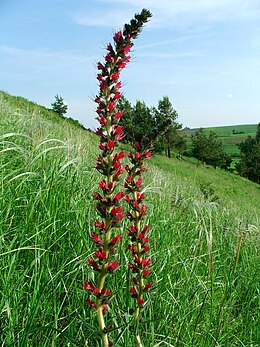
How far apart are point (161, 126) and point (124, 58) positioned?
0.30 metres

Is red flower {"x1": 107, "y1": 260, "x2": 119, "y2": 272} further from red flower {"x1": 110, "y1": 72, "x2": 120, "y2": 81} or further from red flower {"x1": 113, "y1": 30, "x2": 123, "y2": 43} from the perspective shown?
red flower {"x1": 113, "y1": 30, "x2": 123, "y2": 43}

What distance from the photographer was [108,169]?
60.3 inches

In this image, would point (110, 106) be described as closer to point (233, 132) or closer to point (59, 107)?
point (59, 107)

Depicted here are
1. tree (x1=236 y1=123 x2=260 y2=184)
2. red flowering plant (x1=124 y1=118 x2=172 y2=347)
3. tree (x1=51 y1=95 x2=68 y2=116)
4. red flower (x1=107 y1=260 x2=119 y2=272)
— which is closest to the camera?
red flower (x1=107 y1=260 x2=119 y2=272)

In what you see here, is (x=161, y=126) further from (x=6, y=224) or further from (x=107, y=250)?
(x=6, y=224)

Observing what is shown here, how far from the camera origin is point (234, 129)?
178 metres

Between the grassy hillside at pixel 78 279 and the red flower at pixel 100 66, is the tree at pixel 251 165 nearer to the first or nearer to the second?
the grassy hillside at pixel 78 279

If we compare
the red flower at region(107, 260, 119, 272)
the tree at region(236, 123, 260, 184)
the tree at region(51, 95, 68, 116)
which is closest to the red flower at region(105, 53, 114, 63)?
the red flower at region(107, 260, 119, 272)

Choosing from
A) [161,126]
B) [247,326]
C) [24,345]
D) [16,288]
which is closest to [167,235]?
[247,326]

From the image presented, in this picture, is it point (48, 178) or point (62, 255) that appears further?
point (48, 178)

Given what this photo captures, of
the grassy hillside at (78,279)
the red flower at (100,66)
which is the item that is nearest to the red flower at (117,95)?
the red flower at (100,66)

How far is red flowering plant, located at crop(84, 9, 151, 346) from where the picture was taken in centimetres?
150

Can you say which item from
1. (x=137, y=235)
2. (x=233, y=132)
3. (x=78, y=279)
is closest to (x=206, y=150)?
(x=78, y=279)

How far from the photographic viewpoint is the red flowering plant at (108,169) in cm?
150
